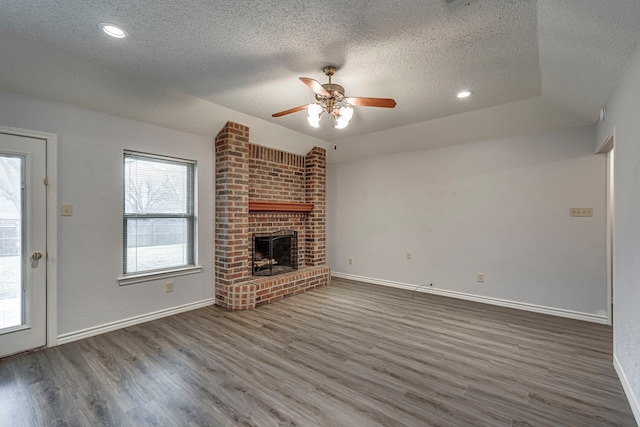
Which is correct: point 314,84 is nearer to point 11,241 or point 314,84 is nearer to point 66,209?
point 66,209

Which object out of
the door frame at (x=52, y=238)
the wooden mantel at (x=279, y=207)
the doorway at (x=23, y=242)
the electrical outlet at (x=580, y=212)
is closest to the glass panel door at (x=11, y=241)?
the doorway at (x=23, y=242)

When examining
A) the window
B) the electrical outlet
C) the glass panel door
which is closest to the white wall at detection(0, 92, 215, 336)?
the window

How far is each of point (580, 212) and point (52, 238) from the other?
576 cm

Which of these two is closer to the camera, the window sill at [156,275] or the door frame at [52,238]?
the door frame at [52,238]

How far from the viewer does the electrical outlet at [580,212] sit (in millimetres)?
3486

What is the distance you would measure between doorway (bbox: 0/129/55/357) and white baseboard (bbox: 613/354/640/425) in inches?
183

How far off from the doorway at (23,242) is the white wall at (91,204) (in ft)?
0.39

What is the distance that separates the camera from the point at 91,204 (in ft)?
10.1

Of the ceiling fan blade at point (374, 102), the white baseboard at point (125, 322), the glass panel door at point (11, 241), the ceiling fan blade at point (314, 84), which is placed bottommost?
the white baseboard at point (125, 322)

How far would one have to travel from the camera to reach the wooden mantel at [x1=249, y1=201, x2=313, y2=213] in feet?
14.8

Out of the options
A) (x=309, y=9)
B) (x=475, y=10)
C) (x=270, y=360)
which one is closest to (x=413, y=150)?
(x=475, y=10)

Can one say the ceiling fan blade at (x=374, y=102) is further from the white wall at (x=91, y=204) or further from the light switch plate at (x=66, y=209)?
the light switch plate at (x=66, y=209)

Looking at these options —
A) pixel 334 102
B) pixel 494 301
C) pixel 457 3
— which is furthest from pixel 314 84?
pixel 494 301

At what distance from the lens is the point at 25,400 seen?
2014mm
